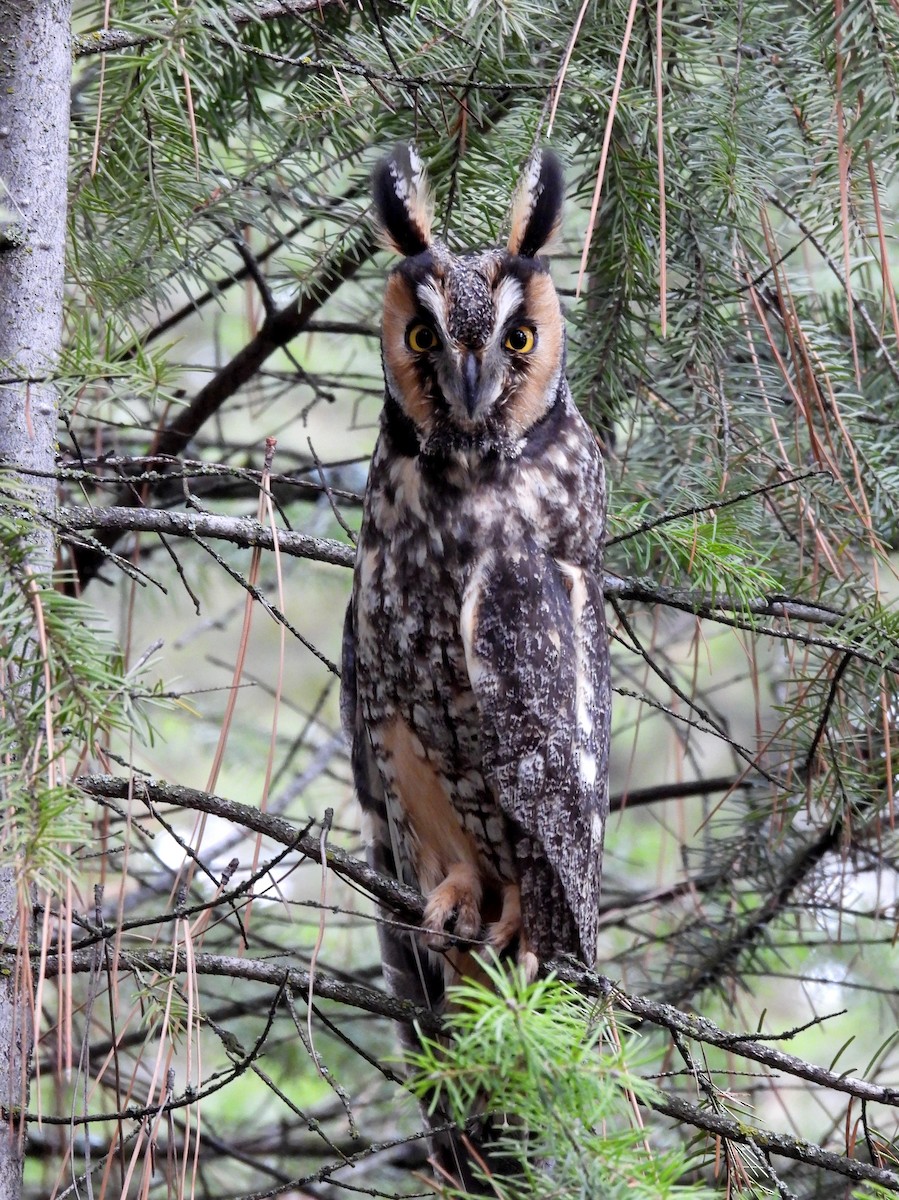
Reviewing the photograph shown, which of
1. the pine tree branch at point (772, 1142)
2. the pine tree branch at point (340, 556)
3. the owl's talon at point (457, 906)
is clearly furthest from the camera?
the owl's talon at point (457, 906)

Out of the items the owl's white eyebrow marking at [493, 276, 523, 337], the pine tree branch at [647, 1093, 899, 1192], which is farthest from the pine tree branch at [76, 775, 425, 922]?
the owl's white eyebrow marking at [493, 276, 523, 337]

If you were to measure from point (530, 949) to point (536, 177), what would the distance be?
1.14 metres

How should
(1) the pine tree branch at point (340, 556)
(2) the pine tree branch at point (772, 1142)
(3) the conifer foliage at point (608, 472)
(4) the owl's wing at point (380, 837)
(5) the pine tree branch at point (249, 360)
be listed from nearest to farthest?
(3) the conifer foliage at point (608, 472) → (2) the pine tree branch at point (772, 1142) → (1) the pine tree branch at point (340, 556) → (4) the owl's wing at point (380, 837) → (5) the pine tree branch at point (249, 360)

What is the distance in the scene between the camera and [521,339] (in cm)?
164

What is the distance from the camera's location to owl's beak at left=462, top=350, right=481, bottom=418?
156cm

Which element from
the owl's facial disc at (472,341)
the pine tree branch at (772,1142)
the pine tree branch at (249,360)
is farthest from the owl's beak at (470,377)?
the pine tree branch at (772,1142)

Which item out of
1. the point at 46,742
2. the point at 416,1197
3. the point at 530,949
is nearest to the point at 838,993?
the point at 530,949

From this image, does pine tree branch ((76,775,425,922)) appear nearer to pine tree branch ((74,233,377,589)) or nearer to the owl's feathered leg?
the owl's feathered leg

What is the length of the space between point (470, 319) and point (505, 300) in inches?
3.0

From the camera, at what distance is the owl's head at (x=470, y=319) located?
5.16 ft

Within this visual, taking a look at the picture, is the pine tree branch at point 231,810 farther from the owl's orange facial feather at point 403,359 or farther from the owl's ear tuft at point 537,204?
the owl's ear tuft at point 537,204

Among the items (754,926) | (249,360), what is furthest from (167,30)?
(754,926)

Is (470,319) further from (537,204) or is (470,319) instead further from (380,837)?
(380,837)

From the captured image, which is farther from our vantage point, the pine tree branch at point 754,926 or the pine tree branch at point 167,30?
the pine tree branch at point 754,926
